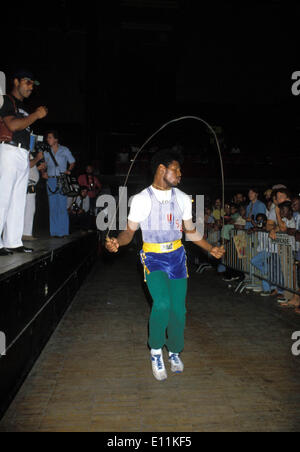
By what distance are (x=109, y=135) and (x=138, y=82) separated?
3.94 metres

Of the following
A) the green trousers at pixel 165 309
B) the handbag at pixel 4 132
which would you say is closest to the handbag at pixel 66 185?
the handbag at pixel 4 132

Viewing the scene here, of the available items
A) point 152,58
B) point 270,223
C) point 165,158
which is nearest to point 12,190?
point 165,158

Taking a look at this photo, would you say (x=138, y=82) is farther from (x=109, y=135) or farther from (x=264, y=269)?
(x=264, y=269)

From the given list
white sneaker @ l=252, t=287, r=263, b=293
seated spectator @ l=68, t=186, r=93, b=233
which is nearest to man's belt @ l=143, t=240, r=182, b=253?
white sneaker @ l=252, t=287, r=263, b=293

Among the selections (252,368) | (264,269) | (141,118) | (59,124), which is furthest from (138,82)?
(252,368)

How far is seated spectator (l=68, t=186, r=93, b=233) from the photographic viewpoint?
358 inches

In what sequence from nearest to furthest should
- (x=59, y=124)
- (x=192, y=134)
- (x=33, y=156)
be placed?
(x=33, y=156) → (x=59, y=124) → (x=192, y=134)

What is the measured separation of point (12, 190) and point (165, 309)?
84.5 inches

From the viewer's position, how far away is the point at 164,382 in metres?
3.36

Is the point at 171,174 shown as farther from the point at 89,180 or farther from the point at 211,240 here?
the point at 211,240

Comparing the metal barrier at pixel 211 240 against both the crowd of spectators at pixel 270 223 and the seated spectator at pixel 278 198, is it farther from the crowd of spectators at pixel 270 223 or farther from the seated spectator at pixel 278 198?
the seated spectator at pixel 278 198

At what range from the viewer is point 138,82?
21.7 meters

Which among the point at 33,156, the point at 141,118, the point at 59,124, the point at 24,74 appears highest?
the point at 141,118

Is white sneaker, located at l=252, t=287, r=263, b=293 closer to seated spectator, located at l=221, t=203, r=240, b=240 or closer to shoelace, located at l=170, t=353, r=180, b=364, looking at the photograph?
seated spectator, located at l=221, t=203, r=240, b=240
